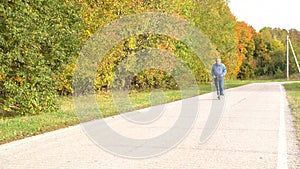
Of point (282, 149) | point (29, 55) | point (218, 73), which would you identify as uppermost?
point (29, 55)

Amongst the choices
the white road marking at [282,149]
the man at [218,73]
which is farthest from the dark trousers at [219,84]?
the white road marking at [282,149]

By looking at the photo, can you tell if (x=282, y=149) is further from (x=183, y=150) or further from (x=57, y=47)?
(x=57, y=47)

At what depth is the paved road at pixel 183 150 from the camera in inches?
223

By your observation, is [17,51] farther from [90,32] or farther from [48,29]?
[90,32]

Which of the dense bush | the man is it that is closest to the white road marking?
the dense bush

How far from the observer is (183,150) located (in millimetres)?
6637

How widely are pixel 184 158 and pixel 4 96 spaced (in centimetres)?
741

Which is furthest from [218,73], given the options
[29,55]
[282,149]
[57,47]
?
[282,149]

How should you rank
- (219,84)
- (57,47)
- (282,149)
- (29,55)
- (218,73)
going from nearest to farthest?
(282,149) < (29,55) < (57,47) < (218,73) < (219,84)

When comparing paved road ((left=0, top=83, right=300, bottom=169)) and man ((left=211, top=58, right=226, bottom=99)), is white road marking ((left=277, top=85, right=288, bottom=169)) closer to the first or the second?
paved road ((left=0, top=83, right=300, bottom=169))

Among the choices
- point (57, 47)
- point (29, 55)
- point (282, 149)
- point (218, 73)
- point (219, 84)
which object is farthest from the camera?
point (219, 84)

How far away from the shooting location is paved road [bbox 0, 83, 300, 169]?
5.66 m

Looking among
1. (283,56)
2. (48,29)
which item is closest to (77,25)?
(48,29)

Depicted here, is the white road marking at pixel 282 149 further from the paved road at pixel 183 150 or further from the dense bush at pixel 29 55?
the dense bush at pixel 29 55
